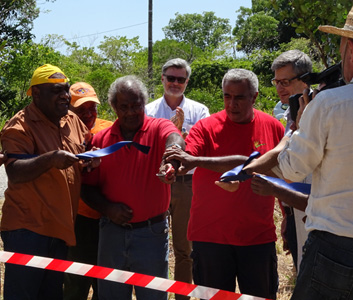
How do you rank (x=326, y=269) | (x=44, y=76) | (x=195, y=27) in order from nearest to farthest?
1. (x=326, y=269)
2. (x=44, y=76)
3. (x=195, y=27)

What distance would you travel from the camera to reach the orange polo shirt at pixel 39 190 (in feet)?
12.6

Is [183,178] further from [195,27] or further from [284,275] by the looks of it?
[195,27]

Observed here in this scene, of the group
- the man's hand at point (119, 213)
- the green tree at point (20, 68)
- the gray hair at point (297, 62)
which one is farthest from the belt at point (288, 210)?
the green tree at point (20, 68)

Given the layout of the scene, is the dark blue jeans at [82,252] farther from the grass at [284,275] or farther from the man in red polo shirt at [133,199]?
the grass at [284,275]

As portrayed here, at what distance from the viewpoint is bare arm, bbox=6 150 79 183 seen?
144 inches

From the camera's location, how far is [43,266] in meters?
3.67

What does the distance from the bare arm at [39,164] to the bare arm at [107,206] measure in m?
0.41

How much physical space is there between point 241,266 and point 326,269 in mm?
1481

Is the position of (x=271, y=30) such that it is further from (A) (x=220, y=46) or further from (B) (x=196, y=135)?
(B) (x=196, y=135)

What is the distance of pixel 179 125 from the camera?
18.2ft

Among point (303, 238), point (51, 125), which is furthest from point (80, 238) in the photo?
point (303, 238)

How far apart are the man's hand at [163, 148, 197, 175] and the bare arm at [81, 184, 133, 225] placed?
0.51 m

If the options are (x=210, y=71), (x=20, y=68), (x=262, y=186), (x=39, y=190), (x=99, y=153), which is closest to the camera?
(x=262, y=186)

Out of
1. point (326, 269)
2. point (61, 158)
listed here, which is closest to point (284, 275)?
point (61, 158)
